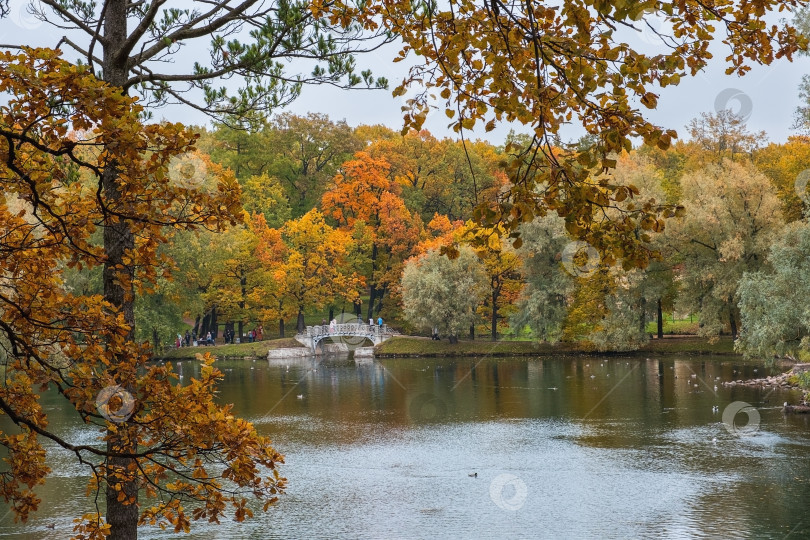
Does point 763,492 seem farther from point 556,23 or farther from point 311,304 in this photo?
point 311,304

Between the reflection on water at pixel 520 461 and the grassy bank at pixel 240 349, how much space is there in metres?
12.8

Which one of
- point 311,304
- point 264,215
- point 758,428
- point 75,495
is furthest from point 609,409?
point 264,215

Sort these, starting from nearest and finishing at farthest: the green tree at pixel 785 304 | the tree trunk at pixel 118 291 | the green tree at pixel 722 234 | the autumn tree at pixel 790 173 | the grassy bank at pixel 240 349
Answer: the tree trunk at pixel 118 291 → the green tree at pixel 785 304 → the green tree at pixel 722 234 → the autumn tree at pixel 790 173 → the grassy bank at pixel 240 349

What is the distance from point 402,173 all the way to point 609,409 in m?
35.0

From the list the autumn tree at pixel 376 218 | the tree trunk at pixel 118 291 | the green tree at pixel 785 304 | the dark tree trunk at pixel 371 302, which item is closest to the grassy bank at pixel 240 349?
the dark tree trunk at pixel 371 302

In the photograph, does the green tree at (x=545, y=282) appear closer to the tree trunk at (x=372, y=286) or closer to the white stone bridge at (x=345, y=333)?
the white stone bridge at (x=345, y=333)

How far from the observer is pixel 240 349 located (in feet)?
166

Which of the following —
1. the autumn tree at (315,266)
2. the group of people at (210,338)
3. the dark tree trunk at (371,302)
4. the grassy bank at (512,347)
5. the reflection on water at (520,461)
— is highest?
the autumn tree at (315,266)

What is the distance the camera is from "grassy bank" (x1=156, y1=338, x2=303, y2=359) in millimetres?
47800

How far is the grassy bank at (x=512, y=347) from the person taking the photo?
43.6m

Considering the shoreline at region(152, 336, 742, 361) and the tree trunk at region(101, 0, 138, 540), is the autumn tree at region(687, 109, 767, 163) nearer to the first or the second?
the shoreline at region(152, 336, 742, 361)

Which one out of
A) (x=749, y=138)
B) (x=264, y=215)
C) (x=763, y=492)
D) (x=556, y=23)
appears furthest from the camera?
(x=264, y=215)

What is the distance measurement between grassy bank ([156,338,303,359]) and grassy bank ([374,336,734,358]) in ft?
19.4

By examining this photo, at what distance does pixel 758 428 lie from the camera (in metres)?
23.3
